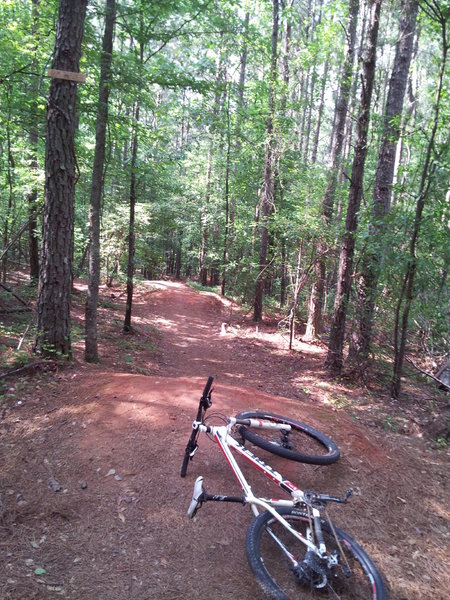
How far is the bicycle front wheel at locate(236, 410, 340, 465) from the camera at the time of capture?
3688 mm

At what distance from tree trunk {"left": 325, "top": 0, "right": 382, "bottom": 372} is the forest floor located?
2.53m

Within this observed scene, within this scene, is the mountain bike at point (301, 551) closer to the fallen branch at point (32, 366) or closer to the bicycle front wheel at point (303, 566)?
the bicycle front wheel at point (303, 566)

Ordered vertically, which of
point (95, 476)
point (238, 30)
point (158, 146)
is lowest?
point (95, 476)

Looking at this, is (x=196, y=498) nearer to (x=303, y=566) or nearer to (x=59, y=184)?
(x=303, y=566)

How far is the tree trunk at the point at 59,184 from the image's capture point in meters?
5.55

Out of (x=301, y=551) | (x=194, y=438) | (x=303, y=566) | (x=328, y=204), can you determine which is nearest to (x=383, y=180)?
(x=328, y=204)

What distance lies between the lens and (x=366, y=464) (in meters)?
4.25

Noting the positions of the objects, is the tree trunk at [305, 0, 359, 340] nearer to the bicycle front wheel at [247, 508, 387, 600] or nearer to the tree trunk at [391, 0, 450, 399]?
the tree trunk at [391, 0, 450, 399]

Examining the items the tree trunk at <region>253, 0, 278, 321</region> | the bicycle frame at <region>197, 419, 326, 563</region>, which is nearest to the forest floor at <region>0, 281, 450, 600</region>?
the bicycle frame at <region>197, 419, 326, 563</region>

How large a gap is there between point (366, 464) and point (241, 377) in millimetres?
5316

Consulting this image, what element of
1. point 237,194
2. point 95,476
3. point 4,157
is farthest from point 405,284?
point 237,194

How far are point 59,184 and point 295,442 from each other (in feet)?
16.4

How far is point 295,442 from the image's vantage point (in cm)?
425

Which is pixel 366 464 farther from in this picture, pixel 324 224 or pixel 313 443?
pixel 324 224
